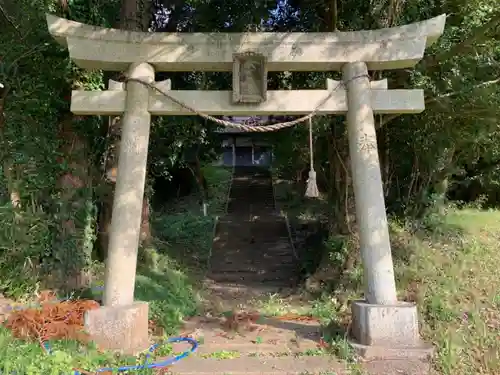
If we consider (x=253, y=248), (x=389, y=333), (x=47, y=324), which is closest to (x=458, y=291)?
(x=389, y=333)

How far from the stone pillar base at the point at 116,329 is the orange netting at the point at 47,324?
134 mm

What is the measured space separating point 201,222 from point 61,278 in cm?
830

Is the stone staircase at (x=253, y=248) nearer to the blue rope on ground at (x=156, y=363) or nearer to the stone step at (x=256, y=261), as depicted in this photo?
the stone step at (x=256, y=261)

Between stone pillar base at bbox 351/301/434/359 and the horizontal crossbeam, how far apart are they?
241 centimetres

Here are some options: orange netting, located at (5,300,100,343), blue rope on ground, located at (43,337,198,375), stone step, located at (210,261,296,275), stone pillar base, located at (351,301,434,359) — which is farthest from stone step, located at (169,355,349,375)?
stone step, located at (210,261,296,275)

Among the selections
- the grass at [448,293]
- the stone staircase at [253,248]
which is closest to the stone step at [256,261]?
the stone staircase at [253,248]

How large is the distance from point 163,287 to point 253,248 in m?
5.98

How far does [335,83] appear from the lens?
552 centimetres

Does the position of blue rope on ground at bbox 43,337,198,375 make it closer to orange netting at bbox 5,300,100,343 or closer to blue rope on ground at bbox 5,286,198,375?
blue rope on ground at bbox 5,286,198,375

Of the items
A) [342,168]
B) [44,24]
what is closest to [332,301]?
[342,168]

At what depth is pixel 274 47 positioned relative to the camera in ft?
18.1

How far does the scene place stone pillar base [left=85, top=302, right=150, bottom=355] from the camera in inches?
182

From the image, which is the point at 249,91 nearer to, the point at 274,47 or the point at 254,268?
the point at 274,47

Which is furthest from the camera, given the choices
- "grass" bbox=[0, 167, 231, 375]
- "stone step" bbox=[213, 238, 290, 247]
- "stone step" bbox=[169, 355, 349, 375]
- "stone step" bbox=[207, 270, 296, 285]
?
"stone step" bbox=[213, 238, 290, 247]
